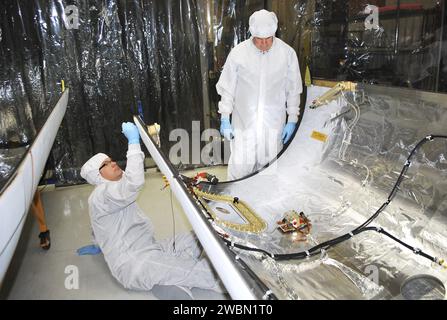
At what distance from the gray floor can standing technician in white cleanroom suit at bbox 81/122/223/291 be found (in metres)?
0.09

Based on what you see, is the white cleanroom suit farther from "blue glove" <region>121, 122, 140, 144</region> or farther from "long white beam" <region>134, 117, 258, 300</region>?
"long white beam" <region>134, 117, 258, 300</region>

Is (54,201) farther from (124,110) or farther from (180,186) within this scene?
(180,186)

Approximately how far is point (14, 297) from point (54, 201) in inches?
56.3

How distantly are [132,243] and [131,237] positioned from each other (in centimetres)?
4

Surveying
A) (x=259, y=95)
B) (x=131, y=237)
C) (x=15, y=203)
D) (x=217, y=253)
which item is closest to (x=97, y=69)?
(x=259, y=95)

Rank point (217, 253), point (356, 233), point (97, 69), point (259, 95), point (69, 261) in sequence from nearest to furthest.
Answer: point (217, 253) < point (356, 233) < point (69, 261) < point (259, 95) < point (97, 69)

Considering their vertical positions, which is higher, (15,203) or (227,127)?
Answer: (15,203)

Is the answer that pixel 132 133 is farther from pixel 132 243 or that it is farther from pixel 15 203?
pixel 15 203

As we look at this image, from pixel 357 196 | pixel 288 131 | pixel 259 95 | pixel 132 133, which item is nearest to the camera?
pixel 132 133

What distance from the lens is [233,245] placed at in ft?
5.39

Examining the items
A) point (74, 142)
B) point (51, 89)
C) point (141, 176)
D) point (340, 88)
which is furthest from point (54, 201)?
point (340, 88)

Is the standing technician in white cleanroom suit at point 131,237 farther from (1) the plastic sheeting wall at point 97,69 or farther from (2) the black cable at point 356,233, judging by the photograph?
(1) the plastic sheeting wall at point 97,69

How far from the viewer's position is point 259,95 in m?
2.46

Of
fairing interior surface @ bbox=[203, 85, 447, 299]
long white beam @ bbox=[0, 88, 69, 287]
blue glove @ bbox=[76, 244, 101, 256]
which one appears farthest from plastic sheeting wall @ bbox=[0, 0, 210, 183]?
long white beam @ bbox=[0, 88, 69, 287]
